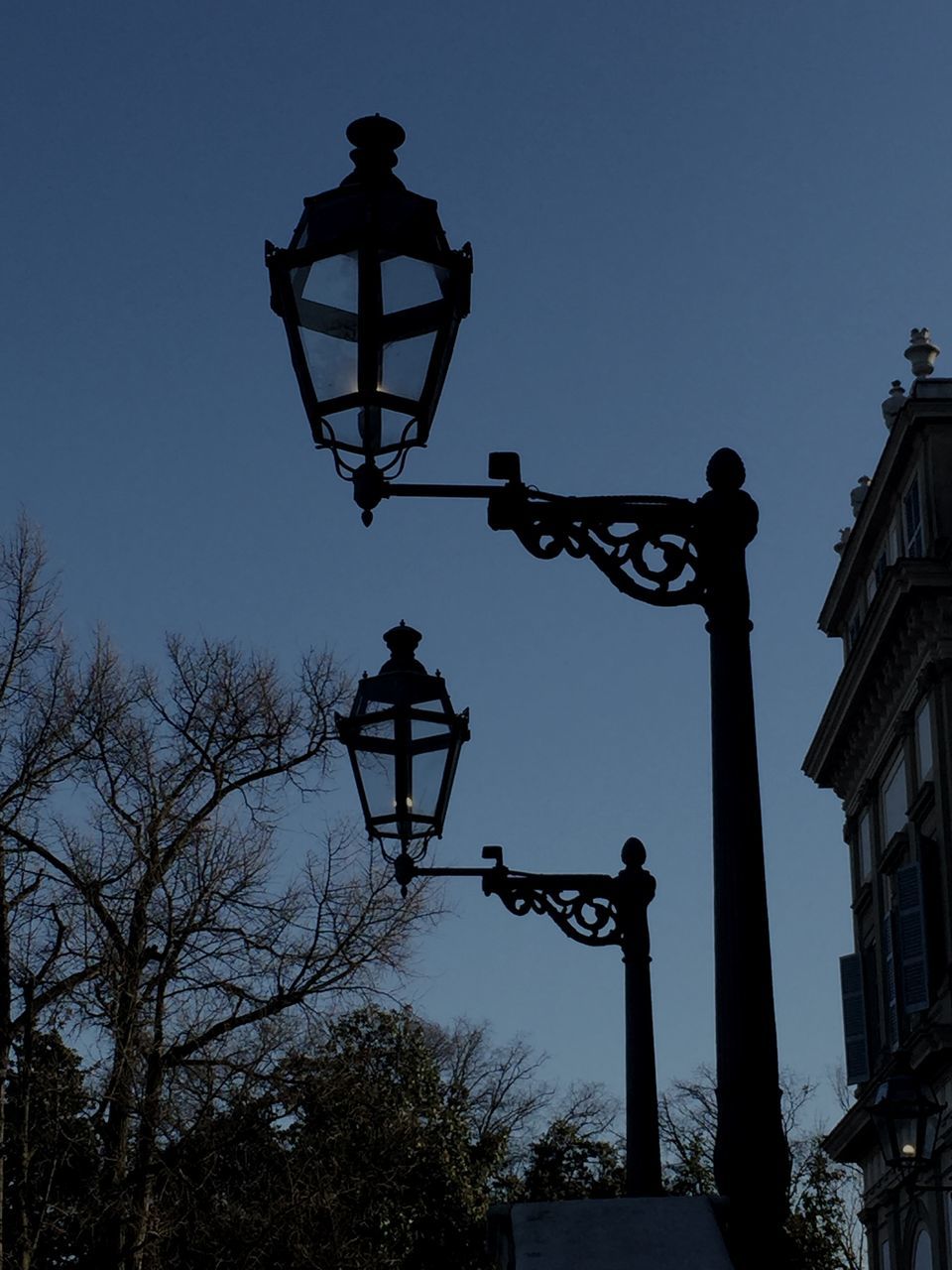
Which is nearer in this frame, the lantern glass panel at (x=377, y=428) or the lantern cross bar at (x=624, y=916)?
the lantern glass panel at (x=377, y=428)

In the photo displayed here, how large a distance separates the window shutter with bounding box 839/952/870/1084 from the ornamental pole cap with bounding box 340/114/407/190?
31.1 m

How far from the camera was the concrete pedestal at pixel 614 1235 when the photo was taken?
439cm

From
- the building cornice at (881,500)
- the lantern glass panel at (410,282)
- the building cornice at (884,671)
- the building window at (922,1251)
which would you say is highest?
the building cornice at (881,500)

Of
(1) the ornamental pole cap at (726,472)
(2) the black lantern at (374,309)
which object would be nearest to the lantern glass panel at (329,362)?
(2) the black lantern at (374,309)

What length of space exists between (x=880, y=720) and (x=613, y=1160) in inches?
844

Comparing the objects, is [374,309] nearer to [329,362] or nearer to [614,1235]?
[329,362]

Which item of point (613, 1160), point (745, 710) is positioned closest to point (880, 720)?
point (613, 1160)

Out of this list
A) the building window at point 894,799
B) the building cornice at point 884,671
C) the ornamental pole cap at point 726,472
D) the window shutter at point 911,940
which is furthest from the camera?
the building window at point 894,799

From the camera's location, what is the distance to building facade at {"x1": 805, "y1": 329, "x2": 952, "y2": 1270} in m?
29.3

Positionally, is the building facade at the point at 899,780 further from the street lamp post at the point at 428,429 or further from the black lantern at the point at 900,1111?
the street lamp post at the point at 428,429

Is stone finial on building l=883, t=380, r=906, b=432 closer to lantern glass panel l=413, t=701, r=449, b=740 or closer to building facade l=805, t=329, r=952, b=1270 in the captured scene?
building facade l=805, t=329, r=952, b=1270

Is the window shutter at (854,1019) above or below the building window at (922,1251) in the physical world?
above

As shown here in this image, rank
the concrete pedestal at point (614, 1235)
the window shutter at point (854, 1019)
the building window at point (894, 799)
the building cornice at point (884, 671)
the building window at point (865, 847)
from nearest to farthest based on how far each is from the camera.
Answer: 1. the concrete pedestal at point (614, 1235)
2. the building cornice at point (884, 671)
3. the building window at point (894, 799)
4. the window shutter at point (854, 1019)
5. the building window at point (865, 847)

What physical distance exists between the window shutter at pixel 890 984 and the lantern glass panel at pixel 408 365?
27862mm
